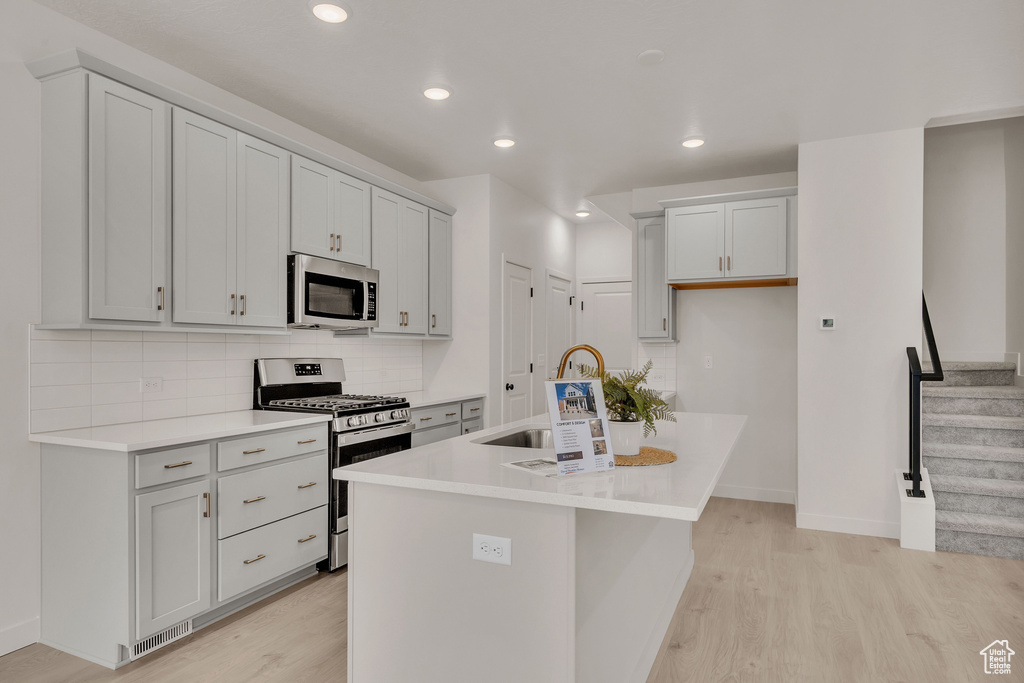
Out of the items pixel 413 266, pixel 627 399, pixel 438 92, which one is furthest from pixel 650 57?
pixel 413 266

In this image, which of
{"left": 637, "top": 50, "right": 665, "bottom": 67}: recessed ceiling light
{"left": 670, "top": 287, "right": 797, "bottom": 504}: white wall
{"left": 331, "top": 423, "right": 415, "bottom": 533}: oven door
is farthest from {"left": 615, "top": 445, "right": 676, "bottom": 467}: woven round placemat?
{"left": 670, "top": 287, "right": 797, "bottom": 504}: white wall

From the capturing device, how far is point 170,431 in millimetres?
2656

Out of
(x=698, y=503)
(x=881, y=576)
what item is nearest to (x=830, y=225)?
(x=881, y=576)

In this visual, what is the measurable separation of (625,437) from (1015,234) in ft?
14.9

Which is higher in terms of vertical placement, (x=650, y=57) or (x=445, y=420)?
(x=650, y=57)

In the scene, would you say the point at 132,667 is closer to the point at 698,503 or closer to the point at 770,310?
the point at 698,503

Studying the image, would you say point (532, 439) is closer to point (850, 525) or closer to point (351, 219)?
point (351, 219)

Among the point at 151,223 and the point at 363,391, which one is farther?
the point at 363,391

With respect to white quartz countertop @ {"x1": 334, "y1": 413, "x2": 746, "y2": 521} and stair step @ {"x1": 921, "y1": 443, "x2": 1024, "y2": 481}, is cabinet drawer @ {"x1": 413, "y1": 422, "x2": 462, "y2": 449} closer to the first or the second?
white quartz countertop @ {"x1": 334, "y1": 413, "x2": 746, "y2": 521}

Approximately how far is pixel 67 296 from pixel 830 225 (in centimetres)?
449

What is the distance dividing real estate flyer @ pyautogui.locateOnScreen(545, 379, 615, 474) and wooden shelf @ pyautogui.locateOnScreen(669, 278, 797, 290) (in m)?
3.26

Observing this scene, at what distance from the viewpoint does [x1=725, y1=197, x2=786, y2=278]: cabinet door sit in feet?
14.7

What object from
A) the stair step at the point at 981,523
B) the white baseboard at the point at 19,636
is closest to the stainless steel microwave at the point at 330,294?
the white baseboard at the point at 19,636

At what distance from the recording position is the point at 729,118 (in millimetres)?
3811
